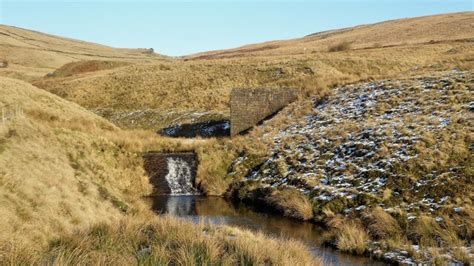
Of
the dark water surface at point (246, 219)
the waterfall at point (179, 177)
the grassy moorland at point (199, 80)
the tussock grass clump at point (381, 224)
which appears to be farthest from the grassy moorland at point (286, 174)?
the grassy moorland at point (199, 80)

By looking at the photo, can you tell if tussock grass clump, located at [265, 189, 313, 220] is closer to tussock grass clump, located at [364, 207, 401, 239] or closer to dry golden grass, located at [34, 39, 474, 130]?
tussock grass clump, located at [364, 207, 401, 239]

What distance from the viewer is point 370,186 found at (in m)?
20.2

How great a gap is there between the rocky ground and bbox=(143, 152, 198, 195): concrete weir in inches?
118

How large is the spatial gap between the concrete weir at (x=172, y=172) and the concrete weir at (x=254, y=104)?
730 cm

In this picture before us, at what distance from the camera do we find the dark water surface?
15.1 meters

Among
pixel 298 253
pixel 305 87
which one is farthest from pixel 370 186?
pixel 305 87

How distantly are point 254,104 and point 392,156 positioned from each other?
15.9 m

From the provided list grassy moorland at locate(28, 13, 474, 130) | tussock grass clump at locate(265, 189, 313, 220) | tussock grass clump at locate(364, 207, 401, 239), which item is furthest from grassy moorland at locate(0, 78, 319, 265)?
grassy moorland at locate(28, 13, 474, 130)

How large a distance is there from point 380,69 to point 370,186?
3732cm

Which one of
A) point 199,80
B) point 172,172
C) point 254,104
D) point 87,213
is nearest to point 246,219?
point 87,213

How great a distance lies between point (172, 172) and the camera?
1109 inches

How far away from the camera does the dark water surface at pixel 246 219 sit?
15117 millimetres

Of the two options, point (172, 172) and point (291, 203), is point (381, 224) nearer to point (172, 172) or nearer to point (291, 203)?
point (291, 203)

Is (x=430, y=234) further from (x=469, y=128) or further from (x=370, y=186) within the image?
(x=469, y=128)
